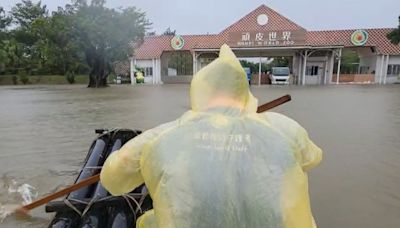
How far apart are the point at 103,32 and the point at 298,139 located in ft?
77.9

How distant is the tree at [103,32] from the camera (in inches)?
930

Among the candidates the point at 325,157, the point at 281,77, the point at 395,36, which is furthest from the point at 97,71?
the point at 325,157

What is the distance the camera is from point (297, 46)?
83.6 feet

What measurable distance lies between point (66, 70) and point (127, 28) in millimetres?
13068

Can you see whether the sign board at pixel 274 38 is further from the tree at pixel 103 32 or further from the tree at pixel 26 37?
the tree at pixel 26 37

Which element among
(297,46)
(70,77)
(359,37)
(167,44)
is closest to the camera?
(297,46)

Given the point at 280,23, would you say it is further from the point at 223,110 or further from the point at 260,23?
the point at 223,110

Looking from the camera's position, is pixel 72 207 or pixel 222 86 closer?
pixel 222 86

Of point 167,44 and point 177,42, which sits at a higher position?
point 177,42

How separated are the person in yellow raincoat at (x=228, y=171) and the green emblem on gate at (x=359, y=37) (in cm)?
2790

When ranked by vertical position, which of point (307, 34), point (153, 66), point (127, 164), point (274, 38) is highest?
point (307, 34)

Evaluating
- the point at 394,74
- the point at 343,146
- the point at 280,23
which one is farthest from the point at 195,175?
the point at 394,74

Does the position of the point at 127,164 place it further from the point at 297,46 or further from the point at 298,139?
the point at 297,46

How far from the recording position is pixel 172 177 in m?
1.23
